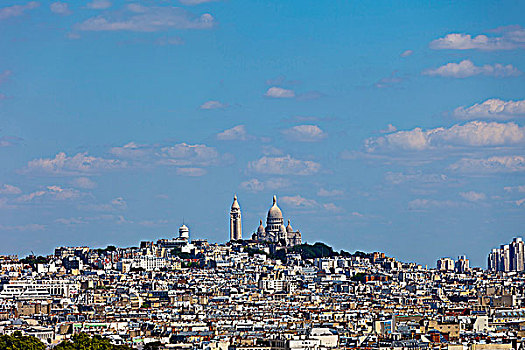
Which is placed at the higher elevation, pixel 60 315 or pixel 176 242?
pixel 176 242

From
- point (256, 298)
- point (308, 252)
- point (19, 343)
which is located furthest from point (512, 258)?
point (19, 343)

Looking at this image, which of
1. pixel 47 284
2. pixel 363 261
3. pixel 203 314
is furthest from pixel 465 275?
pixel 203 314

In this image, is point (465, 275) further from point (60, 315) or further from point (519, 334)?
point (519, 334)

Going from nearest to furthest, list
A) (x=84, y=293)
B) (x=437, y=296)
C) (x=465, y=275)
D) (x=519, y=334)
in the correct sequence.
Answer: (x=519, y=334), (x=84, y=293), (x=437, y=296), (x=465, y=275)

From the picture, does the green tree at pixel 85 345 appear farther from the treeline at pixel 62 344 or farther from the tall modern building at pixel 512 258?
the tall modern building at pixel 512 258

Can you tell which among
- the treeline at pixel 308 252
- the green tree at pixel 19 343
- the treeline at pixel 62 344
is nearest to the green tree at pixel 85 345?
the treeline at pixel 62 344

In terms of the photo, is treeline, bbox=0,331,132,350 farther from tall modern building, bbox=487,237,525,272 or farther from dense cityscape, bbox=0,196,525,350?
tall modern building, bbox=487,237,525,272

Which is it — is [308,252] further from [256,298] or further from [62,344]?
[62,344]
